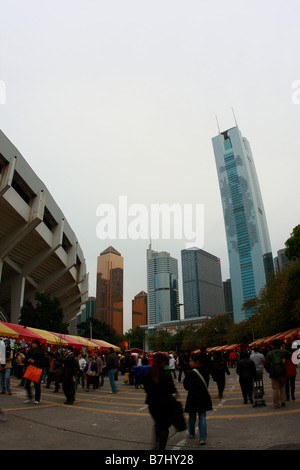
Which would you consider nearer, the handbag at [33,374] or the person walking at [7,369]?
the handbag at [33,374]

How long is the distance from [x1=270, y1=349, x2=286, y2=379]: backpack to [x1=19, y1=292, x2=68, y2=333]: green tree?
2970 cm

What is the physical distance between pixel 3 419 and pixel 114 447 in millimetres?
2820

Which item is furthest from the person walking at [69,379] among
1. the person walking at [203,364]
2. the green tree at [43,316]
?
the green tree at [43,316]

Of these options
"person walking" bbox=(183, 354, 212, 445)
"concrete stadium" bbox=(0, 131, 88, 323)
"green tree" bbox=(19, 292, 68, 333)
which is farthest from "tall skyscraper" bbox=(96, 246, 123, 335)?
"person walking" bbox=(183, 354, 212, 445)

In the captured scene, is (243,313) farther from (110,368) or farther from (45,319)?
(110,368)

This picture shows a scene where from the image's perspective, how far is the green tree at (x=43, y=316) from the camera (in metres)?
33.1

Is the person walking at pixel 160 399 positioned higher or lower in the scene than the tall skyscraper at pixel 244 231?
lower

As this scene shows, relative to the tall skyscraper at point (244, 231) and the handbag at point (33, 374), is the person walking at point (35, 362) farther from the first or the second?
the tall skyscraper at point (244, 231)

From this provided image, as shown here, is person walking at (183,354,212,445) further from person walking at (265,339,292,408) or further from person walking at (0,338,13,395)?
person walking at (0,338,13,395)

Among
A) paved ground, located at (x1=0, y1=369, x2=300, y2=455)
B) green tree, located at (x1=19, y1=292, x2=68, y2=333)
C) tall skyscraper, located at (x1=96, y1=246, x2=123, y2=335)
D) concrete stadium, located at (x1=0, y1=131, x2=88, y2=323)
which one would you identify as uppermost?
tall skyscraper, located at (x1=96, y1=246, x2=123, y2=335)

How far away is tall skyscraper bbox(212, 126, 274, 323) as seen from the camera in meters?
169

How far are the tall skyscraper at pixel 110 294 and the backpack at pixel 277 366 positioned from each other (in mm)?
162988

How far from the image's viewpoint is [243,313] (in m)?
169

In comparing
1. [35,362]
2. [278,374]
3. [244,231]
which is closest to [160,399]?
[278,374]
